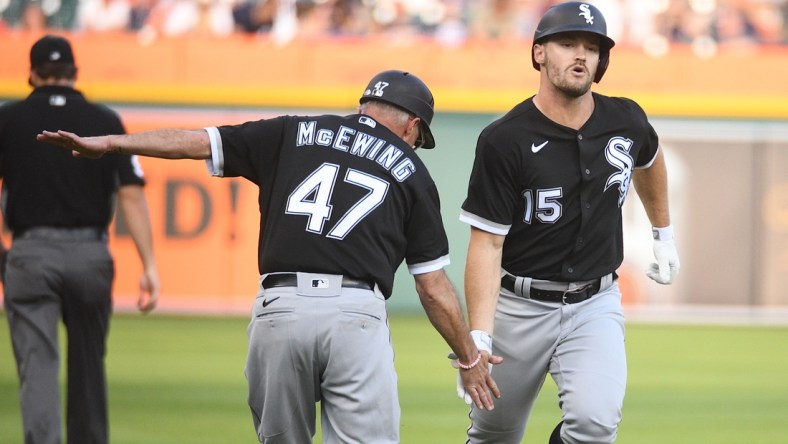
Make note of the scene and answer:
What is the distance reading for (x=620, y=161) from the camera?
5.89m

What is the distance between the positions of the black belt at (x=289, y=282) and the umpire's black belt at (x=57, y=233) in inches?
75.4

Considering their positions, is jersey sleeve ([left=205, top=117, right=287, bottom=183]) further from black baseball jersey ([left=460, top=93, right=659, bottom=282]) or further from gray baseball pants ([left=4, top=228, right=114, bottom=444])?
gray baseball pants ([left=4, top=228, right=114, bottom=444])

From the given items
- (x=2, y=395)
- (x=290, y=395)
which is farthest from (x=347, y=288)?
(x=2, y=395)

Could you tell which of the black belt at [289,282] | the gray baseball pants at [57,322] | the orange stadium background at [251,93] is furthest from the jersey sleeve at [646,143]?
the orange stadium background at [251,93]

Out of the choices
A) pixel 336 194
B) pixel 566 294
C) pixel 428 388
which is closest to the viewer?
pixel 336 194

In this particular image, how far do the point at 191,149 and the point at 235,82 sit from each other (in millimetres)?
13734

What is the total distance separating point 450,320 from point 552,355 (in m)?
0.97

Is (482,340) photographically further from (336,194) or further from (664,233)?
(664,233)

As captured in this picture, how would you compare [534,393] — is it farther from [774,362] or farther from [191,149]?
[774,362]

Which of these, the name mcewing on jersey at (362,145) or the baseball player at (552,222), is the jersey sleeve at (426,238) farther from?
the baseball player at (552,222)

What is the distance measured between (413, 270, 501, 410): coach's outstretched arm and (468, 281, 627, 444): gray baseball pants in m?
0.47

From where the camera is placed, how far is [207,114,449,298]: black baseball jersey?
493cm

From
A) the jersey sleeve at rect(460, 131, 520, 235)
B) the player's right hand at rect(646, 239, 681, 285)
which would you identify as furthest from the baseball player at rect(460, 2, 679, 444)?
the player's right hand at rect(646, 239, 681, 285)

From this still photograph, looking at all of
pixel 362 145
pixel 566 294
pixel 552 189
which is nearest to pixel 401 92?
pixel 362 145
